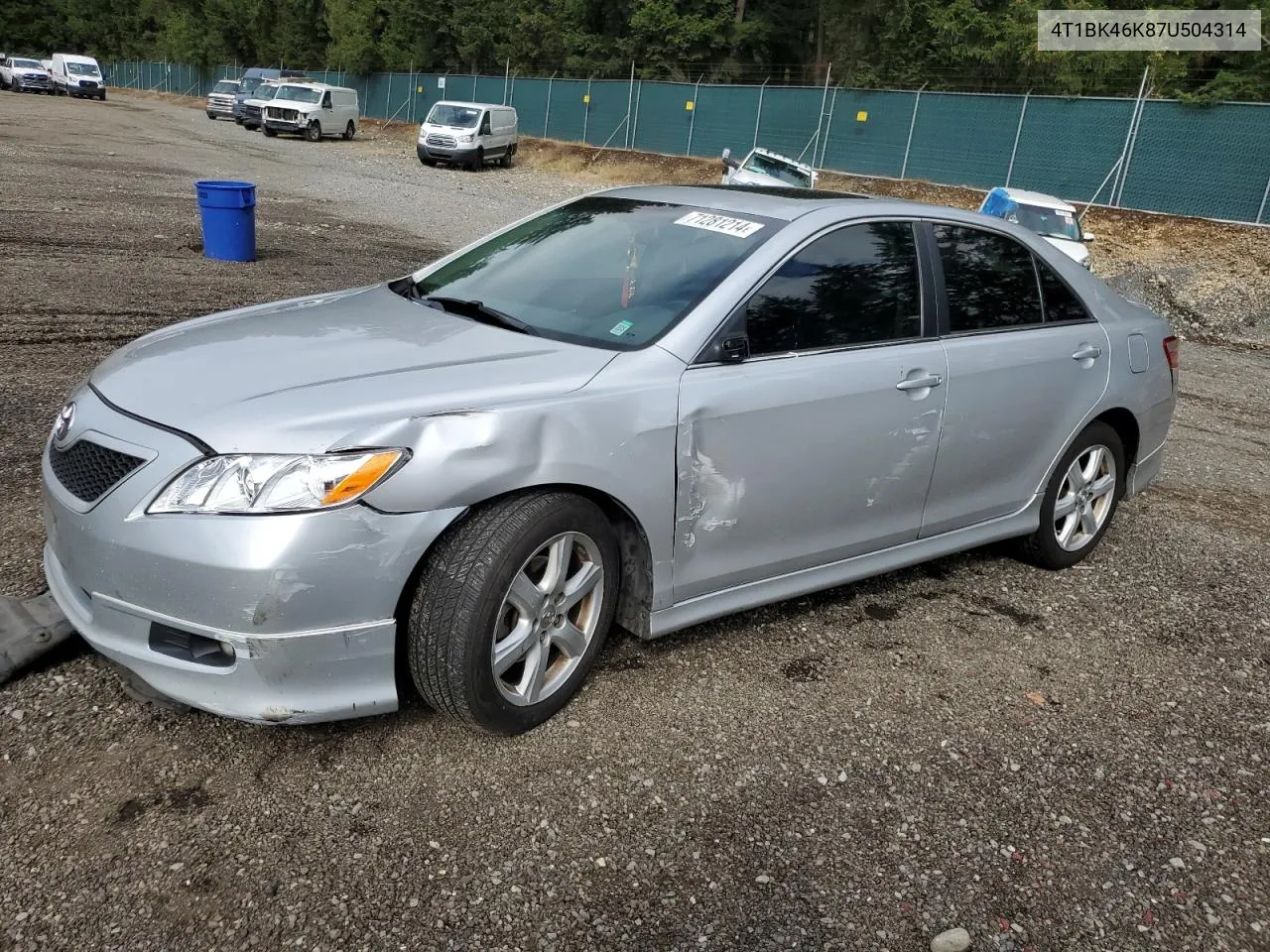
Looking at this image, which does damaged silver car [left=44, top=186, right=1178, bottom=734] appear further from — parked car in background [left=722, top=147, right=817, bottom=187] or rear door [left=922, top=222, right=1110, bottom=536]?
parked car in background [left=722, top=147, right=817, bottom=187]

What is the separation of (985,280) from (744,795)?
245cm

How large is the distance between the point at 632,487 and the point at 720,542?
1.48ft

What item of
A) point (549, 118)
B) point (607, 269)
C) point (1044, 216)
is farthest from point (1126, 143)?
point (549, 118)

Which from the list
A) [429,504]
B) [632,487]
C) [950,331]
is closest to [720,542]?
[632,487]

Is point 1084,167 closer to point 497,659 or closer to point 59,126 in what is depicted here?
point 497,659

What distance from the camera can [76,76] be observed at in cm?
5475

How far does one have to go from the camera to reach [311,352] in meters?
3.16

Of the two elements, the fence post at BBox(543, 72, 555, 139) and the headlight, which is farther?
the fence post at BBox(543, 72, 555, 139)

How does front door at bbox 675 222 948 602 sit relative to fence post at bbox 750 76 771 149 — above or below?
below

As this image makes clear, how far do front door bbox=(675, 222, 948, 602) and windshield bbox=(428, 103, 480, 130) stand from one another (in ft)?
95.6

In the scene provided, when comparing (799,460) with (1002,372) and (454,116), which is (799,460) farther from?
(454,116)

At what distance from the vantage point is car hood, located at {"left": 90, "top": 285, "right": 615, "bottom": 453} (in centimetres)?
272

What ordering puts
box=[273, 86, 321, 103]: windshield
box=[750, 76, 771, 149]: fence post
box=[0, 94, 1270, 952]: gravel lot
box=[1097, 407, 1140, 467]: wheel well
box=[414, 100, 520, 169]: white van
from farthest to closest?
box=[273, 86, 321, 103]: windshield → box=[414, 100, 520, 169]: white van → box=[750, 76, 771, 149]: fence post → box=[1097, 407, 1140, 467]: wheel well → box=[0, 94, 1270, 952]: gravel lot

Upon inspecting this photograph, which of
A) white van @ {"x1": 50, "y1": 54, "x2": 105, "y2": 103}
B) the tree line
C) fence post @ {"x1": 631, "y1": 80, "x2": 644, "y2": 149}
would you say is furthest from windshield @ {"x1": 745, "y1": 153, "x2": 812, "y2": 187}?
white van @ {"x1": 50, "y1": 54, "x2": 105, "y2": 103}
